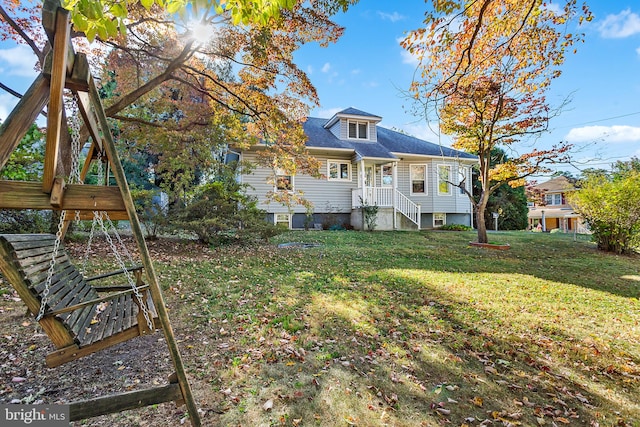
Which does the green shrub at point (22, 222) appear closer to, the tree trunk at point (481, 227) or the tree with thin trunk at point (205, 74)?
the tree with thin trunk at point (205, 74)

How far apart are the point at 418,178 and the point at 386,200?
3804mm

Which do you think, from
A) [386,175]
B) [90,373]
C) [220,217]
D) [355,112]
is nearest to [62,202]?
[90,373]

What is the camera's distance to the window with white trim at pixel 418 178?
1844 centimetres

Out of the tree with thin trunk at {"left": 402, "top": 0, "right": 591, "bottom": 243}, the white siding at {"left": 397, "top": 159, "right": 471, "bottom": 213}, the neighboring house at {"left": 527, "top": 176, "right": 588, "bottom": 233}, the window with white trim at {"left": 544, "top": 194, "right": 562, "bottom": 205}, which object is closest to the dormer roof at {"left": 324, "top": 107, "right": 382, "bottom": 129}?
the white siding at {"left": 397, "top": 159, "right": 471, "bottom": 213}

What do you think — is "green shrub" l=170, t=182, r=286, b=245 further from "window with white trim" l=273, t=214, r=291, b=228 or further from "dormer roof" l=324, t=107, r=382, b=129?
"dormer roof" l=324, t=107, r=382, b=129

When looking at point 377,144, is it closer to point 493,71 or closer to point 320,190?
point 320,190

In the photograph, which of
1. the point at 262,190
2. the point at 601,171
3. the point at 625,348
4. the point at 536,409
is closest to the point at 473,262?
the point at 625,348

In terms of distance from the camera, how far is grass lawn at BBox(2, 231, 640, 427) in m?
2.53

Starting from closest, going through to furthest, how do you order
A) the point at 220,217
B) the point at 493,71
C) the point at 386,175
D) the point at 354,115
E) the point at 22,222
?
the point at 22,222 → the point at 220,217 → the point at 493,71 → the point at 354,115 → the point at 386,175

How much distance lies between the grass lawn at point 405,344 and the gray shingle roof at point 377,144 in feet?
33.6

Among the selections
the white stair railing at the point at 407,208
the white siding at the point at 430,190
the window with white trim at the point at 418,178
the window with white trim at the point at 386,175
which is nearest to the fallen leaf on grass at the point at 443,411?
the white stair railing at the point at 407,208

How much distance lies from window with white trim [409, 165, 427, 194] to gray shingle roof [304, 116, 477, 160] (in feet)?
3.19

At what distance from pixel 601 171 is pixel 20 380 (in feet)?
52.9

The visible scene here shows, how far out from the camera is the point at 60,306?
2.39 meters
